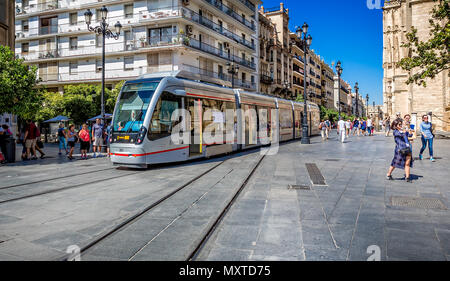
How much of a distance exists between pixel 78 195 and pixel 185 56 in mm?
24685

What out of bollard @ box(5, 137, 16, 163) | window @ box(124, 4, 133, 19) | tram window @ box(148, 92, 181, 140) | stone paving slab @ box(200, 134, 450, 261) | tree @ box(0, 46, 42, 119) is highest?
window @ box(124, 4, 133, 19)

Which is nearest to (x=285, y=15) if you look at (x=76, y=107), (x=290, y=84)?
(x=290, y=84)

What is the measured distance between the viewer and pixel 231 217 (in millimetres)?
4453

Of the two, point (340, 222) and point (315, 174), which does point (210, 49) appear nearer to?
point (315, 174)

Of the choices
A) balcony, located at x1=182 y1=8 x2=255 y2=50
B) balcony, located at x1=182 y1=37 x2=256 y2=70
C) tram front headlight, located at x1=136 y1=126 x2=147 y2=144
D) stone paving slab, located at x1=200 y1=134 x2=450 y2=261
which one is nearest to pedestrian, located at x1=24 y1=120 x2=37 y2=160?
tram front headlight, located at x1=136 y1=126 x2=147 y2=144

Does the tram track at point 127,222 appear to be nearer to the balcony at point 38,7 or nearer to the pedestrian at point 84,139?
the pedestrian at point 84,139

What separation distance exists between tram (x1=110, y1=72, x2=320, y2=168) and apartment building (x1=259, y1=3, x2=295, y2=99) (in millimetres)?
33868

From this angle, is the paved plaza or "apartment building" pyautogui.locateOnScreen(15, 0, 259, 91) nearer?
the paved plaza

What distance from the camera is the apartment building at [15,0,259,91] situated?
28891 millimetres

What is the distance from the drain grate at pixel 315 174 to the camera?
6965 millimetres

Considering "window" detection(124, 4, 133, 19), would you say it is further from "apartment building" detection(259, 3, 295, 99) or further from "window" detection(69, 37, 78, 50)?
"apartment building" detection(259, 3, 295, 99)

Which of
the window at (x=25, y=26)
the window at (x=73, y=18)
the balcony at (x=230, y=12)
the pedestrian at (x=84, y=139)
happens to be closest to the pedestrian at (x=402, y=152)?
the pedestrian at (x=84, y=139)

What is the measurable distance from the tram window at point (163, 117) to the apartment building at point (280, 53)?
37081mm
